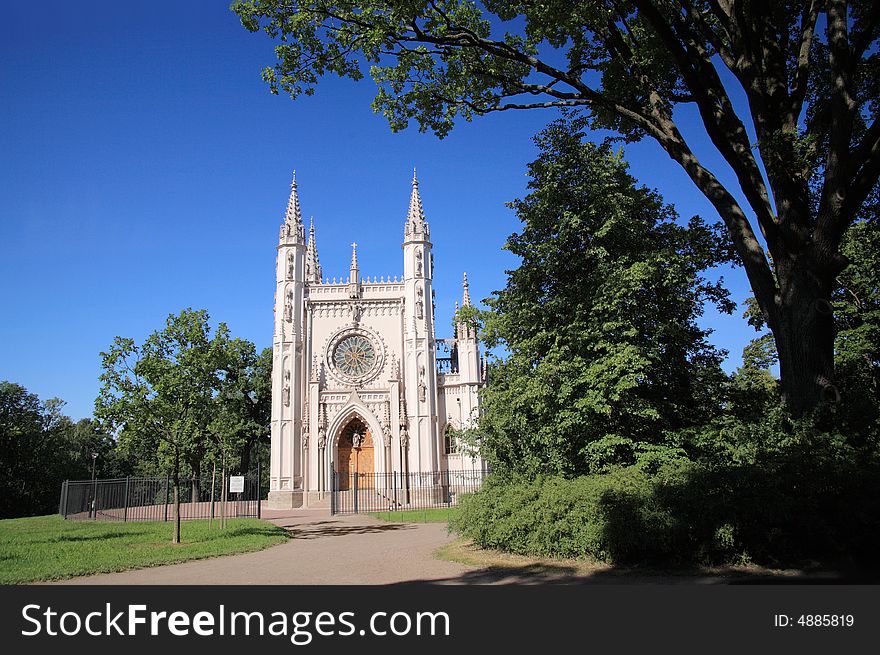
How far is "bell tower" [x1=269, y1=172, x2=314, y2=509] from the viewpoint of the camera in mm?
38250

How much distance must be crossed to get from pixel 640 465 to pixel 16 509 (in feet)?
163

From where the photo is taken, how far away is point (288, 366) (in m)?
40.3

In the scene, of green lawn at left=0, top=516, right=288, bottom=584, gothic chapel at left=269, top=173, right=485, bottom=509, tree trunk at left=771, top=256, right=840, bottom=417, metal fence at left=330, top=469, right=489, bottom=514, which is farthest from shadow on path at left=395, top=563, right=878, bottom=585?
gothic chapel at left=269, top=173, right=485, bottom=509

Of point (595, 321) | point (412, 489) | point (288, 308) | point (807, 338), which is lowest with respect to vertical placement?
point (412, 489)

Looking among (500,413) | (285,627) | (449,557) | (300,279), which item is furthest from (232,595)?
(300,279)

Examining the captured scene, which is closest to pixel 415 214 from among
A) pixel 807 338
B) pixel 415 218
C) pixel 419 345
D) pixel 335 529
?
pixel 415 218

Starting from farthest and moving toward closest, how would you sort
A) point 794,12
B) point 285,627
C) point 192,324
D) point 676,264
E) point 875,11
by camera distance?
point 192,324, point 676,264, point 794,12, point 875,11, point 285,627

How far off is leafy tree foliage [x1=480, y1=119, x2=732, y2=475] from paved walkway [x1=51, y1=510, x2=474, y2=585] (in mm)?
4232

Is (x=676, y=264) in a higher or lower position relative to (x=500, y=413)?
higher

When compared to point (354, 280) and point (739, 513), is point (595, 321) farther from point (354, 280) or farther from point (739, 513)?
point (354, 280)

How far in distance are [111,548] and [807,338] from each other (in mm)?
16168

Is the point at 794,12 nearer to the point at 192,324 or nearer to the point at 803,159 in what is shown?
the point at 803,159

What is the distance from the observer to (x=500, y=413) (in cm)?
1719

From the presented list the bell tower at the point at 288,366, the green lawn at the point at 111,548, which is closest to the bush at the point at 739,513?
the green lawn at the point at 111,548
